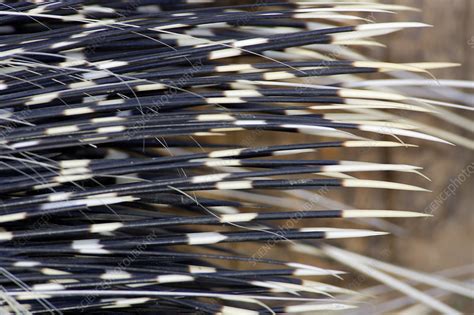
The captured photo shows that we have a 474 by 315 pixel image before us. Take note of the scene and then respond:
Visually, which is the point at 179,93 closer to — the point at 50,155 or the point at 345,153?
the point at 50,155

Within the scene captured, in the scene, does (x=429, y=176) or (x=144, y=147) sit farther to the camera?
(x=429, y=176)

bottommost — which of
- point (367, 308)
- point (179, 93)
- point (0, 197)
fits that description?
point (367, 308)

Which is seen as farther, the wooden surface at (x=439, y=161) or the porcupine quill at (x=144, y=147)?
the wooden surface at (x=439, y=161)

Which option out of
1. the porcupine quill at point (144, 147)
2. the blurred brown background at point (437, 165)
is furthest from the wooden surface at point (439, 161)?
the porcupine quill at point (144, 147)

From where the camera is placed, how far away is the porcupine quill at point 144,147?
0.69 m

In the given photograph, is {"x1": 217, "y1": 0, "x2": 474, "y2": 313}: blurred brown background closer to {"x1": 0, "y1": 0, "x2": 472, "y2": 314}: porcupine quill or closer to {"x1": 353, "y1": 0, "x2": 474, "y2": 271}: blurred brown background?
{"x1": 353, "y1": 0, "x2": 474, "y2": 271}: blurred brown background

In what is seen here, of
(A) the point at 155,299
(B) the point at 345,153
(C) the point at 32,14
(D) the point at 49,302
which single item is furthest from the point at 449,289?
(C) the point at 32,14

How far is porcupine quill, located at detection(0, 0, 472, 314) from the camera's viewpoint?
27.2 inches

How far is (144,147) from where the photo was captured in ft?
2.44

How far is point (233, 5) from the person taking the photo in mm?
892

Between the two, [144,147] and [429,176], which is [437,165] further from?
[144,147]

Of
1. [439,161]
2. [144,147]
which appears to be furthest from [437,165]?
[144,147]

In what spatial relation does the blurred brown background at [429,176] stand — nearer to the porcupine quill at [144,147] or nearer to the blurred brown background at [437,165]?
the blurred brown background at [437,165]

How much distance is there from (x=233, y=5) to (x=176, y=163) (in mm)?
328
